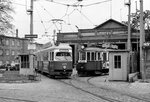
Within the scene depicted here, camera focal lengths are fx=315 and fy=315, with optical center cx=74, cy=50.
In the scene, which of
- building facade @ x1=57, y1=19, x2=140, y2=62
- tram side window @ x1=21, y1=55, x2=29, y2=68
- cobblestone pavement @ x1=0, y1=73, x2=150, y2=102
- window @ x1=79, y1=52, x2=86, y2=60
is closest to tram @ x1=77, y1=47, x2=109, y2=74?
window @ x1=79, y1=52, x2=86, y2=60

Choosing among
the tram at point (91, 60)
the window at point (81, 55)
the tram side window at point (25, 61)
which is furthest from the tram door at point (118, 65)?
the window at point (81, 55)

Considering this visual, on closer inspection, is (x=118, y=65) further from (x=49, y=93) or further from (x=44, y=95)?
(x=44, y=95)

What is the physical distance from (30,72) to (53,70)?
2.15 metres

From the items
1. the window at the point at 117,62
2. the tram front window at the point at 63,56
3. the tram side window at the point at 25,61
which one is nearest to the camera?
the window at the point at 117,62

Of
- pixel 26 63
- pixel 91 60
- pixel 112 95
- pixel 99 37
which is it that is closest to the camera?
pixel 112 95

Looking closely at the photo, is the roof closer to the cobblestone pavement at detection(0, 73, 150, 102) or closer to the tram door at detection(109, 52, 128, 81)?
the tram door at detection(109, 52, 128, 81)

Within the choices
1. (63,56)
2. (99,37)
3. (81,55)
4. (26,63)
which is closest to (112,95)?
(63,56)

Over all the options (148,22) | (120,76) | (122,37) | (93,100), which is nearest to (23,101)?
(93,100)

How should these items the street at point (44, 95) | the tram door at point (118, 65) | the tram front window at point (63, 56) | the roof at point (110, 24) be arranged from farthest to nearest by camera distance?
the roof at point (110, 24) < the tram front window at point (63, 56) < the tram door at point (118, 65) < the street at point (44, 95)

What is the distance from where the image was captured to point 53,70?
25766mm

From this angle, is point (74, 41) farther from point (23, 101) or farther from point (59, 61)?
point (23, 101)

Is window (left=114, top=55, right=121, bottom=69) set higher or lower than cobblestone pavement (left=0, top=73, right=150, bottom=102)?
higher

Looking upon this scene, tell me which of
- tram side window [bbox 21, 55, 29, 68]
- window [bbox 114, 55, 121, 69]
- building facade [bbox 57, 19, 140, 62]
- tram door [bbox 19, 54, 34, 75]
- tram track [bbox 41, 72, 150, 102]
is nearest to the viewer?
tram track [bbox 41, 72, 150, 102]

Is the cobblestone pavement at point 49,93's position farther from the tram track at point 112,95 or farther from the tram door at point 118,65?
the tram door at point 118,65
